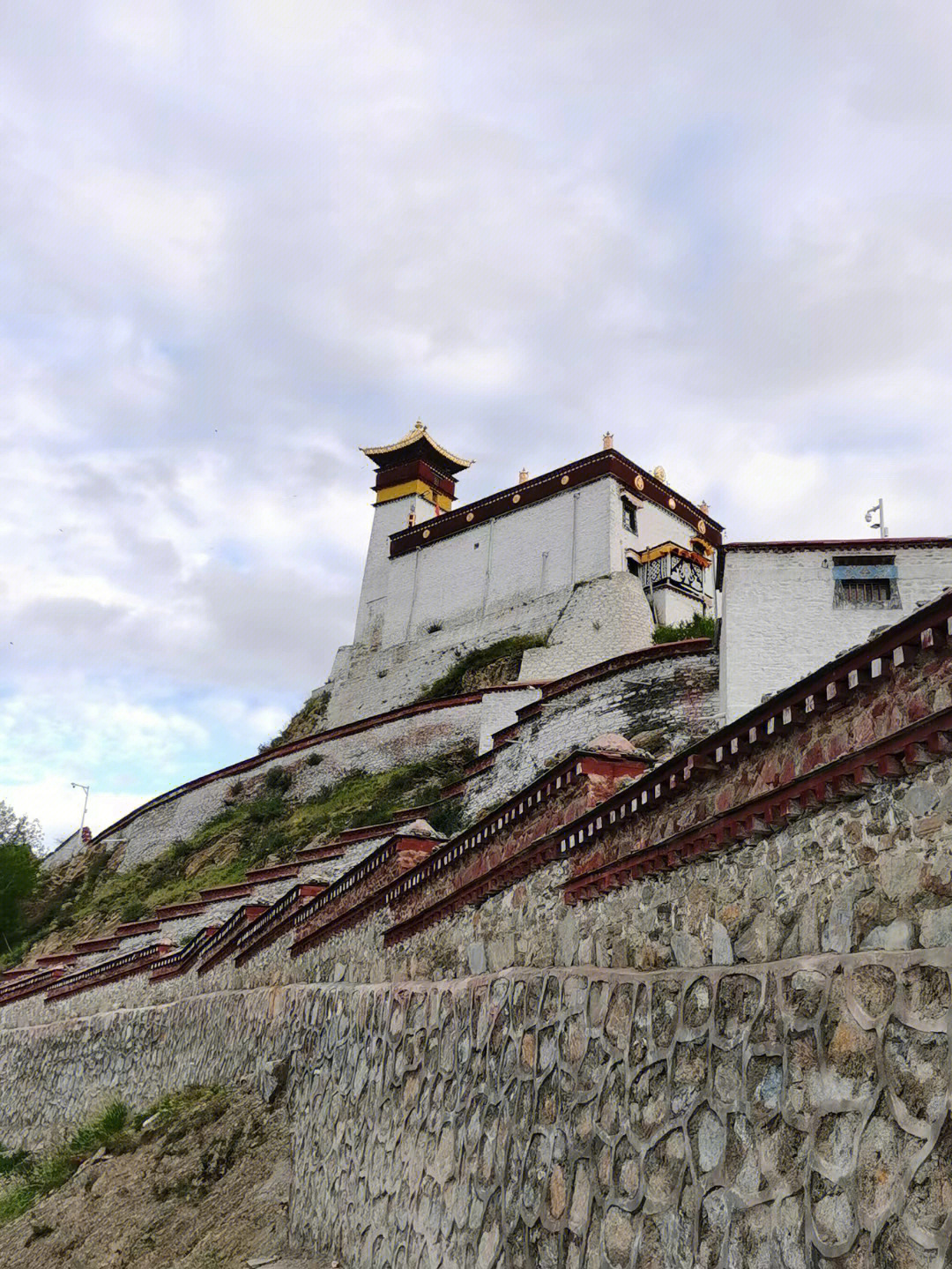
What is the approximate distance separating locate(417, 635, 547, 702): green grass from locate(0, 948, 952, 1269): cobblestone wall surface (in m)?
26.5

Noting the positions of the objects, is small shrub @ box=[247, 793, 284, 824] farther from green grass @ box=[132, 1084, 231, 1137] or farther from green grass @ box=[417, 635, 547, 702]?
green grass @ box=[132, 1084, 231, 1137]

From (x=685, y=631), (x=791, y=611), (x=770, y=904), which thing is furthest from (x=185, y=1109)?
(x=685, y=631)

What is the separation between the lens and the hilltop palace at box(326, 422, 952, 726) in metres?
35.2

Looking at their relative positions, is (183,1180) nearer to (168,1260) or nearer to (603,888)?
(168,1260)

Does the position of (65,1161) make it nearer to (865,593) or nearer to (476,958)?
(476,958)

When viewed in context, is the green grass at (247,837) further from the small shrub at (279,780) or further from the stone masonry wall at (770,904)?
the stone masonry wall at (770,904)

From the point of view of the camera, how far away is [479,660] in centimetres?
3662

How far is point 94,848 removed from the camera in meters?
39.4

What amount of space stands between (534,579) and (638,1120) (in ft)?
112

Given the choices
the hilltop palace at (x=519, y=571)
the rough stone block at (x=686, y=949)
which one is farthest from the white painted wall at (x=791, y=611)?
the rough stone block at (x=686, y=949)

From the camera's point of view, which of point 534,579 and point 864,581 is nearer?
point 864,581

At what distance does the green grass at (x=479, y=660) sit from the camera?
35594mm

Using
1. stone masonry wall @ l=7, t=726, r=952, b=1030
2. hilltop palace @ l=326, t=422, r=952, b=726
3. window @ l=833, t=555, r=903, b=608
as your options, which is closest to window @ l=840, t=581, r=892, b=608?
window @ l=833, t=555, r=903, b=608

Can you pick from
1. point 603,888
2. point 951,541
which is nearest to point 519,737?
point 951,541
